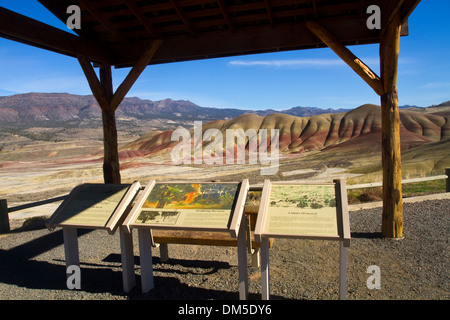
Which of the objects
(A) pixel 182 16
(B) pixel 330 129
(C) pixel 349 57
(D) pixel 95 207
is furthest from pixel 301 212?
(B) pixel 330 129

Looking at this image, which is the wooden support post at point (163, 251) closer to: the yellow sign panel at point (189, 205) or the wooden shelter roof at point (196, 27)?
the yellow sign panel at point (189, 205)

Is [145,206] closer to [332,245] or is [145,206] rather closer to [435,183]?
[332,245]

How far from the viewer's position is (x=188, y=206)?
399cm

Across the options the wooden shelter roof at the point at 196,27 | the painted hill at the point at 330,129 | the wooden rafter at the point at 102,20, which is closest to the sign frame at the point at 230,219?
the wooden shelter roof at the point at 196,27

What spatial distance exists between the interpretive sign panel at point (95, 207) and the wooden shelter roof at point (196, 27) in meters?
2.63

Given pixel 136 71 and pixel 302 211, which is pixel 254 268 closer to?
pixel 302 211

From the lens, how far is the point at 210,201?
3.98 meters

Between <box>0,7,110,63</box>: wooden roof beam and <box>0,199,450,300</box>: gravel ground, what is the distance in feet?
11.5

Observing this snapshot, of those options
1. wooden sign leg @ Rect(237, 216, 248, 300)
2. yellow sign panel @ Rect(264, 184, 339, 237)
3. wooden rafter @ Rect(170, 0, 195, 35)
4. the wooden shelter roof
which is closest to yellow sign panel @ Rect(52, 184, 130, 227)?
wooden sign leg @ Rect(237, 216, 248, 300)

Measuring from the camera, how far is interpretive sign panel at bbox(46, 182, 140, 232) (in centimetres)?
411

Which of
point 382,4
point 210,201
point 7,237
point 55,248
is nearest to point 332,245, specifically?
point 210,201

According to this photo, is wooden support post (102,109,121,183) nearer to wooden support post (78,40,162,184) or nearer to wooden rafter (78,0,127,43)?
wooden support post (78,40,162,184)

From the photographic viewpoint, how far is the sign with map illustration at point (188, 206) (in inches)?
148
